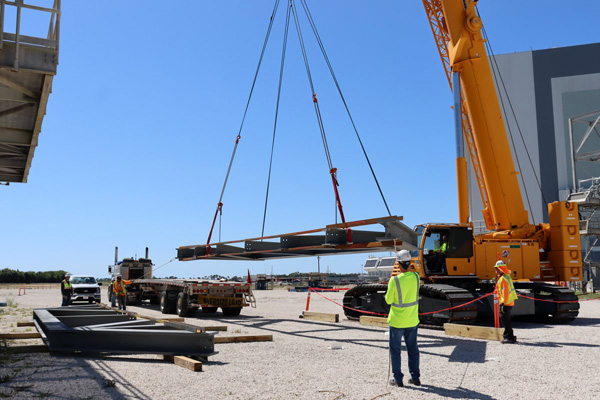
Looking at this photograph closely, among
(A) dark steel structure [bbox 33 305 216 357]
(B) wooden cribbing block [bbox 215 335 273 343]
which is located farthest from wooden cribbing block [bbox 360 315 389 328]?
(A) dark steel structure [bbox 33 305 216 357]

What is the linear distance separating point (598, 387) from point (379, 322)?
8.78 m

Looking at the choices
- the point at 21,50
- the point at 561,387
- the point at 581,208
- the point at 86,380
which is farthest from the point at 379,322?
the point at 581,208

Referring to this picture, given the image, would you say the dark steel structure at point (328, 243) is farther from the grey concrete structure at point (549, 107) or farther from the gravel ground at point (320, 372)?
the grey concrete structure at point (549, 107)

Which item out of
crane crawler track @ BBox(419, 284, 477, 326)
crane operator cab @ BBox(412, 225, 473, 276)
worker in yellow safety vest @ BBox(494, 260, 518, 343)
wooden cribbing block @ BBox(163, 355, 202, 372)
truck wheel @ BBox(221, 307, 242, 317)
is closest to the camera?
wooden cribbing block @ BBox(163, 355, 202, 372)

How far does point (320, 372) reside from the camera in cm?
853

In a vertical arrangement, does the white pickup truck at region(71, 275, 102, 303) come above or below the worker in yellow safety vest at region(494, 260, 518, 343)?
below

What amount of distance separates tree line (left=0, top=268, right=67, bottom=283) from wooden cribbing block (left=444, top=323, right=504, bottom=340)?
76795 mm

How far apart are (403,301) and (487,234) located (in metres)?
11.3

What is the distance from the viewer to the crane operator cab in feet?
52.4

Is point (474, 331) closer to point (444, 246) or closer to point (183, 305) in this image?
point (444, 246)

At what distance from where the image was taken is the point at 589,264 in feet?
112

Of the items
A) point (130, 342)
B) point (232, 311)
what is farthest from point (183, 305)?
point (130, 342)

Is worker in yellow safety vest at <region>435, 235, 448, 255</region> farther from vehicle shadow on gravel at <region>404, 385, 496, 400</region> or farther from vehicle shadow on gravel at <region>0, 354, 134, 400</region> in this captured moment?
vehicle shadow on gravel at <region>0, 354, 134, 400</region>


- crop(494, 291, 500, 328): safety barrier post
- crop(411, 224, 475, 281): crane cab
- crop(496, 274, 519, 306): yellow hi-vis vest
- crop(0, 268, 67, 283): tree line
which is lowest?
crop(0, 268, 67, 283): tree line
